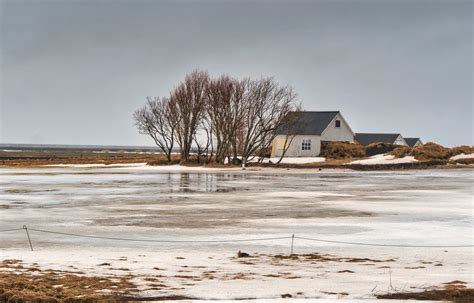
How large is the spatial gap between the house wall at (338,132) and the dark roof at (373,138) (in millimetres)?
16659

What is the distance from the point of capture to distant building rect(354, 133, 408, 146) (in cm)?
10288

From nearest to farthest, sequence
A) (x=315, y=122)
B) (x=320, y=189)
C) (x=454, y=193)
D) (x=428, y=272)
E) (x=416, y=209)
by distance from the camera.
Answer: (x=428, y=272), (x=416, y=209), (x=454, y=193), (x=320, y=189), (x=315, y=122)

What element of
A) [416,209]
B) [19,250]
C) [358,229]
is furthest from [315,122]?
[19,250]

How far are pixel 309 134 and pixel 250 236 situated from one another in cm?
6600

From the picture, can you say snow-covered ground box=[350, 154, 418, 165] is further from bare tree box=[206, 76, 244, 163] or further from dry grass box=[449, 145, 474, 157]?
bare tree box=[206, 76, 244, 163]

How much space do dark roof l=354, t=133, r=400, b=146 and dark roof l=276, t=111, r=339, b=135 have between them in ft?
67.1

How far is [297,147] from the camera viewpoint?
8431 centimetres

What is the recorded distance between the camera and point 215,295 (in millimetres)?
11203

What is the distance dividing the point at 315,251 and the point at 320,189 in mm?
20363

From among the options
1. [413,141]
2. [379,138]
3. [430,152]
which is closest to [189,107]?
[430,152]

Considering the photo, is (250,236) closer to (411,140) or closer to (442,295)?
(442,295)

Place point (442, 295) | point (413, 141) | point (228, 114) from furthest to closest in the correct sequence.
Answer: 1. point (413, 141)
2. point (228, 114)
3. point (442, 295)

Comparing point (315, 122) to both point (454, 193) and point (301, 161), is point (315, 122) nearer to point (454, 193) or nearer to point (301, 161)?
point (301, 161)

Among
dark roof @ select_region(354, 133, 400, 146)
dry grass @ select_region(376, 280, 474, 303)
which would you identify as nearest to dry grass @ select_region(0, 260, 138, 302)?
dry grass @ select_region(376, 280, 474, 303)
